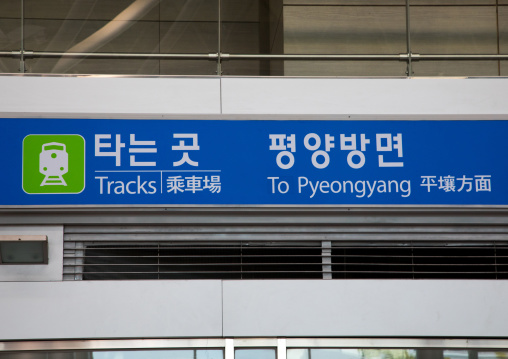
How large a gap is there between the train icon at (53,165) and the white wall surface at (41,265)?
297 millimetres

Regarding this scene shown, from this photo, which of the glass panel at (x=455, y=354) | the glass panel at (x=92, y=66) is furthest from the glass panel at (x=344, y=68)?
the glass panel at (x=455, y=354)

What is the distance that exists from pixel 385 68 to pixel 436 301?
1.56 metres

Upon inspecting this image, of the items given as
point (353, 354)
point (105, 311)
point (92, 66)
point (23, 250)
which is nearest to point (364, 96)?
point (353, 354)

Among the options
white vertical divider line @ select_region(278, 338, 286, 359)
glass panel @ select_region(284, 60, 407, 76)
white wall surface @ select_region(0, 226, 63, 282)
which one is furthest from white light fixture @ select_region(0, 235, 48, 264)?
glass panel @ select_region(284, 60, 407, 76)

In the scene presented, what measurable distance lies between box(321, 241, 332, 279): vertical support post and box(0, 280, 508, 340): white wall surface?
0.10 metres

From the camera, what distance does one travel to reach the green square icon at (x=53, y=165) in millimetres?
4703

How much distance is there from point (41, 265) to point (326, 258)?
1.78 metres

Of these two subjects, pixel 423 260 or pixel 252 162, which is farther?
pixel 423 260

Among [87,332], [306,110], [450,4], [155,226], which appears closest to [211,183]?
[155,226]

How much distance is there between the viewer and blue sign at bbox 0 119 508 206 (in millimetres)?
4719

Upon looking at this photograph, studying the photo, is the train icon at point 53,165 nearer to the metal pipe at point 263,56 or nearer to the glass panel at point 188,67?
the metal pipe at point 263,56

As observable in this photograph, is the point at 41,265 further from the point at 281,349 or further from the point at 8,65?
the point at 281,349

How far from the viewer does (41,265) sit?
4719mm

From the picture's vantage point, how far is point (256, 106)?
4918mm
